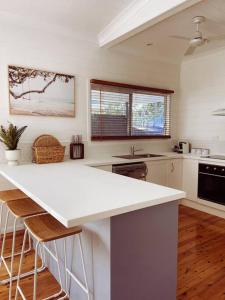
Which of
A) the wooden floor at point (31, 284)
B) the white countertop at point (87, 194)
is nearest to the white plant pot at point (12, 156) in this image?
the white countertop at point (87, 194)

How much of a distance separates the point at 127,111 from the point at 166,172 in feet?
3.86

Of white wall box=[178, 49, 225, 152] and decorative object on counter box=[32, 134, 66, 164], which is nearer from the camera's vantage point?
decorative object on counter box=[32, 134, 66, 164]

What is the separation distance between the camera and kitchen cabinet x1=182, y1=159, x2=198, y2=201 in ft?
11.9

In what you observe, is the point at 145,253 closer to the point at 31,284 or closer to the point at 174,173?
the point at 31,284

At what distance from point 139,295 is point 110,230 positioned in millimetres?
473

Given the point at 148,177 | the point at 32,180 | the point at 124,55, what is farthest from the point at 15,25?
the point at 148,177

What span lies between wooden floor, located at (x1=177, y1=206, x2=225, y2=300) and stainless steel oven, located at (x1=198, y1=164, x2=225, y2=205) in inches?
11.8

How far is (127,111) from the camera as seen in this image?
153 inches

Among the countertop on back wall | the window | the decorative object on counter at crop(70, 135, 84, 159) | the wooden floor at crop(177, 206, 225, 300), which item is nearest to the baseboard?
the wooden floor at crop(177, 206, 225, 300)

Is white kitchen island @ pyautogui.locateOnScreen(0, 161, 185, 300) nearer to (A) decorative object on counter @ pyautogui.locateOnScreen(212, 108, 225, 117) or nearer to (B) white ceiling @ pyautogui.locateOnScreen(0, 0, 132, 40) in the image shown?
(B) white ceiling @ pyautogui.locateOnScreen(0, 0, 132, 40)

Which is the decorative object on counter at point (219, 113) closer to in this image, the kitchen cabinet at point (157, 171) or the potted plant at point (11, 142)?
the kitchen cabinet at point (157, 171)

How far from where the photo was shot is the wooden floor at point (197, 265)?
72.9 inches

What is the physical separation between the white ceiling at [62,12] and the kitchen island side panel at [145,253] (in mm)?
2283

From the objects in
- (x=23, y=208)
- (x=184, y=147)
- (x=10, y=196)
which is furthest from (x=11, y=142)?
(x=184, y=147)
